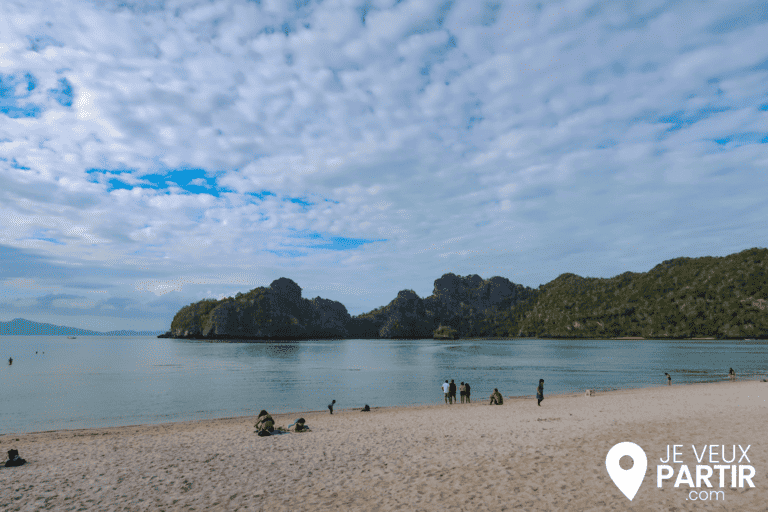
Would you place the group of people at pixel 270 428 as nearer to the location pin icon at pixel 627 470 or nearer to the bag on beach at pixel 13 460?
the bag on beach at pixel 13 460

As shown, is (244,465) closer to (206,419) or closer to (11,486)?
(11,486)

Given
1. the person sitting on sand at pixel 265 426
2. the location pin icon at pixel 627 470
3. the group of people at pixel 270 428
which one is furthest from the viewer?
the group of people at pixel 270 428

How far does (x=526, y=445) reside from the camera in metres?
16.7

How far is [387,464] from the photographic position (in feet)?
48.8

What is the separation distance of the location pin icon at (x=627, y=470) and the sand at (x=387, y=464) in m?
0.23

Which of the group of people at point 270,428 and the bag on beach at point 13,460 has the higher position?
the bag on beach at point 13,460

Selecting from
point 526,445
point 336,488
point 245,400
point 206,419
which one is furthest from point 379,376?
point 336,488

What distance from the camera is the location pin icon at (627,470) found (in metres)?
11.7

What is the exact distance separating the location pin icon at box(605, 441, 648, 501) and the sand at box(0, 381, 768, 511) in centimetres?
23

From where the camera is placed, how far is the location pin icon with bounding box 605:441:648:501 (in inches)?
461

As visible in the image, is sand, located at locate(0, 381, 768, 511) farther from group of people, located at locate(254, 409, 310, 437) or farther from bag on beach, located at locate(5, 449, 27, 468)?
group of people, located at locate(254, 409, 310, 437)

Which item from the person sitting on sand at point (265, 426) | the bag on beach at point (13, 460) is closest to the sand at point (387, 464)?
the bag on beach at point (13, 460)

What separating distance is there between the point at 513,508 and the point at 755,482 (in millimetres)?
7201

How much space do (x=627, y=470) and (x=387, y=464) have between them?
26.0ft
